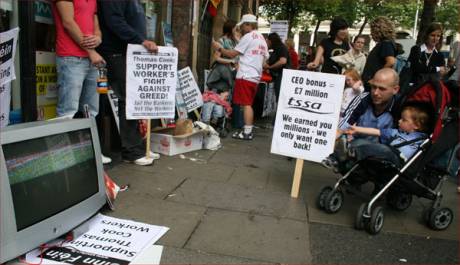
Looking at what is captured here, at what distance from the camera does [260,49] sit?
A: 6809 mm

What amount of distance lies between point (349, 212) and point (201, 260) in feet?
5.34

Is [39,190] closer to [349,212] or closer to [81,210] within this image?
[81,210]

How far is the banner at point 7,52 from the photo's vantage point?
3316 millimetres

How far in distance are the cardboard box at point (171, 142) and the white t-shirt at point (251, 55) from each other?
1547mm

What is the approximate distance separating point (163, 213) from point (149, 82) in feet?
5.70

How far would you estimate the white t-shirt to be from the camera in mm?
6730

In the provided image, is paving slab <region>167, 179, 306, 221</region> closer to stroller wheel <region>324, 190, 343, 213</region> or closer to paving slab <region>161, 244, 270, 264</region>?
stroller wheel <region>324, 190, 343, 213</region>


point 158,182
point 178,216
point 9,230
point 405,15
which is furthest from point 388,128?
point 405,15

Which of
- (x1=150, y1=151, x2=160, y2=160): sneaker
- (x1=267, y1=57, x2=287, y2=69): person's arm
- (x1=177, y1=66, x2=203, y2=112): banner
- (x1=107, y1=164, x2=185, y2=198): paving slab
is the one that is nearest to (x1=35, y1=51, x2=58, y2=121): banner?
(x1=107, y1=164, x2=185, y2=198): paving slab

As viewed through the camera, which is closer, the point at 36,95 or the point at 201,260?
the point at 201,260

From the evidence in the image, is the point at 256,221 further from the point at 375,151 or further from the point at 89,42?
the point at 89,42

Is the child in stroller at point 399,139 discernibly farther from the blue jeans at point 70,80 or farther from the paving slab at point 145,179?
the blue jeans at point 70,80

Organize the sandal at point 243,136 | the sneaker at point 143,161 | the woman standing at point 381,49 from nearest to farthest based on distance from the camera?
the sneaker at point 143,161
the woman standing at point 381,49
the sandal at point 243,136

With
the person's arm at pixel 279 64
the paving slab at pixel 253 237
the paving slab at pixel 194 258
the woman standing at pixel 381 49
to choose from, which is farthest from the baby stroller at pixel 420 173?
the person's arm at pixel 279 64
